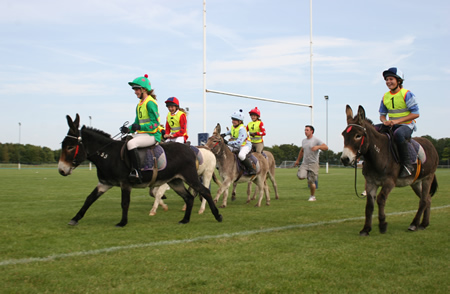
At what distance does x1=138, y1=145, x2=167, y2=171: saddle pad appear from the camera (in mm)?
8273

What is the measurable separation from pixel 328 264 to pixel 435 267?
1.26 meters

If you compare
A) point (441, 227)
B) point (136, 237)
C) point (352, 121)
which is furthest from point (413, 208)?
point (136, 237)

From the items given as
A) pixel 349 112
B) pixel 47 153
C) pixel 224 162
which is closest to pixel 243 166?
pixel 224 162

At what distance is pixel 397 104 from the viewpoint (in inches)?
316

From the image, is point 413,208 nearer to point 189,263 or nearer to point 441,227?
point 441,227

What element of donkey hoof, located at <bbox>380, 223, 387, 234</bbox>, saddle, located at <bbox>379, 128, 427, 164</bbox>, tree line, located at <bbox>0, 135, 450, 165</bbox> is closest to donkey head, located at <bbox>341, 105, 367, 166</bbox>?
saddle, located at <bbox>379, 128, 427, 164</bbox>

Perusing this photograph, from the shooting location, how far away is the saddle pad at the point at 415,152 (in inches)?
301

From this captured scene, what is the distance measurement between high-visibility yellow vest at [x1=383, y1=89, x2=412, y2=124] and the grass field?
2158 millimetres

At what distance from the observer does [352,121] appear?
23.8ft

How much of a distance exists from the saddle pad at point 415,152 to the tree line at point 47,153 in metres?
81.2

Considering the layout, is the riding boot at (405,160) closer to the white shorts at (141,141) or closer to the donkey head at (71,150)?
the white shorts at (141,141)

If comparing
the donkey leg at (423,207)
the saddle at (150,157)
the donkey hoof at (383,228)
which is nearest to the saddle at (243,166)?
the saddle at (150,157)

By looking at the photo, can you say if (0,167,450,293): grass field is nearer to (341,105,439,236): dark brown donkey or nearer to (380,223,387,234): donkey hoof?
(380,223,387,234): donkey hoof

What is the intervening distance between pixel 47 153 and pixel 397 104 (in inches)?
4618
